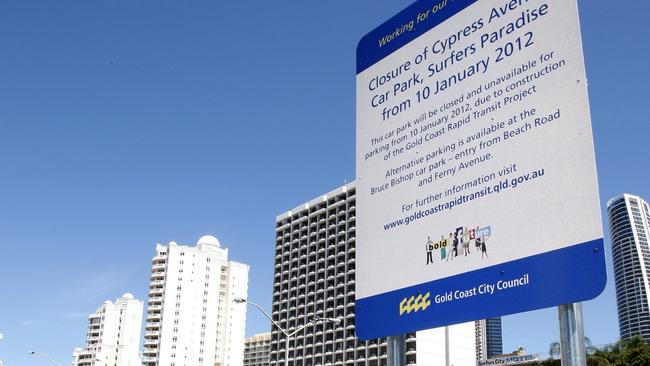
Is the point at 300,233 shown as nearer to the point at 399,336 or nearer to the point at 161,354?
the point at 161,354

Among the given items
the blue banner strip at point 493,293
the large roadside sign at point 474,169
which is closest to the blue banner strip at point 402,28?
the large roadside sign at point 474,169

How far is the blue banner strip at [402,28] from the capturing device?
9781mm

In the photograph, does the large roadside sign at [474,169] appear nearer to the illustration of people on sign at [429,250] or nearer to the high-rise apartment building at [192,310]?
the illustration of people on sign at [429,250]

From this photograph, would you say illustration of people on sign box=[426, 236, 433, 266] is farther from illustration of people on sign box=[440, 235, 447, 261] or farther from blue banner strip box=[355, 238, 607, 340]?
blue banner strip box=[355, 238, 607, 340]

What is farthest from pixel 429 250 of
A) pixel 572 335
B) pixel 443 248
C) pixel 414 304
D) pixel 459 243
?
pixel 572 335

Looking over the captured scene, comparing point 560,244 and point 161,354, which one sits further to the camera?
point 161,354

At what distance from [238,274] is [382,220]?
179266 mm

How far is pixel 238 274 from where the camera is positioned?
611ft

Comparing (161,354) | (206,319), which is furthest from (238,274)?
(161,354)

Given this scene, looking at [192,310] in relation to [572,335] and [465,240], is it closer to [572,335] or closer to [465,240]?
[465,240]

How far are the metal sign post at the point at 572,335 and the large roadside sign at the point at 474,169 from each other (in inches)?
5.8

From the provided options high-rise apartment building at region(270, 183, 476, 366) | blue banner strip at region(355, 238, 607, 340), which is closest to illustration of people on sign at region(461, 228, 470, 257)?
blue banner strip at region(355, 238, 607, 340)

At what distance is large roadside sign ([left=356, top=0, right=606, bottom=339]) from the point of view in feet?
24.7

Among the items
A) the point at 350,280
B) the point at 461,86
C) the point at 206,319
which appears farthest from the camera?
the point at 206,319
